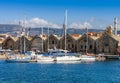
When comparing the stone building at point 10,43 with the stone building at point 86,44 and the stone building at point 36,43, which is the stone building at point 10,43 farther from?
the stone building at point 86,44

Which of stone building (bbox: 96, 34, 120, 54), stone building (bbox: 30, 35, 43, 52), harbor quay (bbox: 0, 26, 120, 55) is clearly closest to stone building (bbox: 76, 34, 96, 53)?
harbor quay (bbox: 0, 26, 120, 55)

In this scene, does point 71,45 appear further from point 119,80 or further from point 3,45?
point 119,80

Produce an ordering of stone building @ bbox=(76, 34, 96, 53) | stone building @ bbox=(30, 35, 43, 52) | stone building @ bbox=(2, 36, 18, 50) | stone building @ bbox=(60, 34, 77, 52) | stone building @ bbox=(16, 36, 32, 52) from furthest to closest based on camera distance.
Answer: stone building @ bbox=(2, 36, 18, 50)
stone building @ bbox=(16, 36, 32, 52)
stone building @ bbox=(30, 35, 43, 52)
stone building @ bbox=(60, 34, 77, 52)
stone building @ bbox=(76, 34, 96, 53)

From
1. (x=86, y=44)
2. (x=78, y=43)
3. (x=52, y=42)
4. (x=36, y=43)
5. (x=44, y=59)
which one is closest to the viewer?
(x=44, y=59)

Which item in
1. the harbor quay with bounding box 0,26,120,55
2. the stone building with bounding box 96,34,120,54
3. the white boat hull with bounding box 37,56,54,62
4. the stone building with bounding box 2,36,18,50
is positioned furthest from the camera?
the stone building with bounding box 2,36,18,50

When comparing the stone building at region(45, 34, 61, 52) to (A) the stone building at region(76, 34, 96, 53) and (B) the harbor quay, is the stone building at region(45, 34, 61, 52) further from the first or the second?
(A) the stone building at region(76, 34, 96, 53)

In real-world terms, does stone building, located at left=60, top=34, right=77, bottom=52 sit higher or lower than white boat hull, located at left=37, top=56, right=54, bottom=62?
higher

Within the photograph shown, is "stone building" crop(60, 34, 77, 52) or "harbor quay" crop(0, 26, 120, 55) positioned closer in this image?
"harbor quay" crop(0, 26, 120, 55)

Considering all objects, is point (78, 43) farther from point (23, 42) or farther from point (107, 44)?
point (23, 42)

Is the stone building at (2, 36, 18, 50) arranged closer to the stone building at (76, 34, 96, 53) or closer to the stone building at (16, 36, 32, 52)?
the stone building at (16, 36, 32, 52)

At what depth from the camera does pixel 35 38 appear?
466 feet

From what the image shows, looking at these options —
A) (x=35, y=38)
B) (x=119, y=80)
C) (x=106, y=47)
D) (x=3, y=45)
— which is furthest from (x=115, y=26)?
(x=119, y=80)

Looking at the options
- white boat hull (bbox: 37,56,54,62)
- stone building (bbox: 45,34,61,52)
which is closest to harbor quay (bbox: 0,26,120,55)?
stone building (bbox: 45,34,61,52)

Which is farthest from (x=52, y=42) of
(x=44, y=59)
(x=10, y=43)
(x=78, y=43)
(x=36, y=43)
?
(x=44, y=59)
